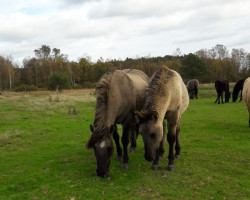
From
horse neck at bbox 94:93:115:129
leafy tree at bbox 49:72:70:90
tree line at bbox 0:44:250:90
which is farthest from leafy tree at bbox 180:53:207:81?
horse neck at bbox 94:93:115:129

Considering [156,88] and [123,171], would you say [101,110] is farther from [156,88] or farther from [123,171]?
[123,171]

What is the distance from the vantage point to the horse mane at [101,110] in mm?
4441

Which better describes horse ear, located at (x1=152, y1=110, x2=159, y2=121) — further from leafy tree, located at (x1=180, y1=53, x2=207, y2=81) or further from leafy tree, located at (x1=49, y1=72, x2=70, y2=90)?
leafy tree, located at (x1=180, y1=53, x2=207, y2=81)

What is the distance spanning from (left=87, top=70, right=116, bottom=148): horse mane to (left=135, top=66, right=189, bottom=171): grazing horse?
2.51 feet

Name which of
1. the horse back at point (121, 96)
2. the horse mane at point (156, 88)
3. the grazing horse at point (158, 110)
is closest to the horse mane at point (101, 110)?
the horse back at point (121, 96)

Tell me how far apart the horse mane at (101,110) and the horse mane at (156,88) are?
38.0 inches

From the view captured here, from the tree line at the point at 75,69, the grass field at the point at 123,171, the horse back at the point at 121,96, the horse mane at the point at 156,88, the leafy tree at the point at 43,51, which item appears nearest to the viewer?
the grass field at the point at 123,171

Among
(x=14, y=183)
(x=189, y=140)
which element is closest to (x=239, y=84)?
(x=189, y=140)

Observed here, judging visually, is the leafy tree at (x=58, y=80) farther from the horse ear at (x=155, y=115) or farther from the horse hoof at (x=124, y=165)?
the horse ear at (x=155, y=115)

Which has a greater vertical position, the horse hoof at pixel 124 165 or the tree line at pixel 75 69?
the tree line at pixel 75 69

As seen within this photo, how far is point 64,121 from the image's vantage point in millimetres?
12672

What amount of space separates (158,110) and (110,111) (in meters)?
1.09

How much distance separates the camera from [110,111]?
4.82 m

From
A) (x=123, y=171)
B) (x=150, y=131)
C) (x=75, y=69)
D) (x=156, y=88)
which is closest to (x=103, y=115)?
(x=150, y=131)
